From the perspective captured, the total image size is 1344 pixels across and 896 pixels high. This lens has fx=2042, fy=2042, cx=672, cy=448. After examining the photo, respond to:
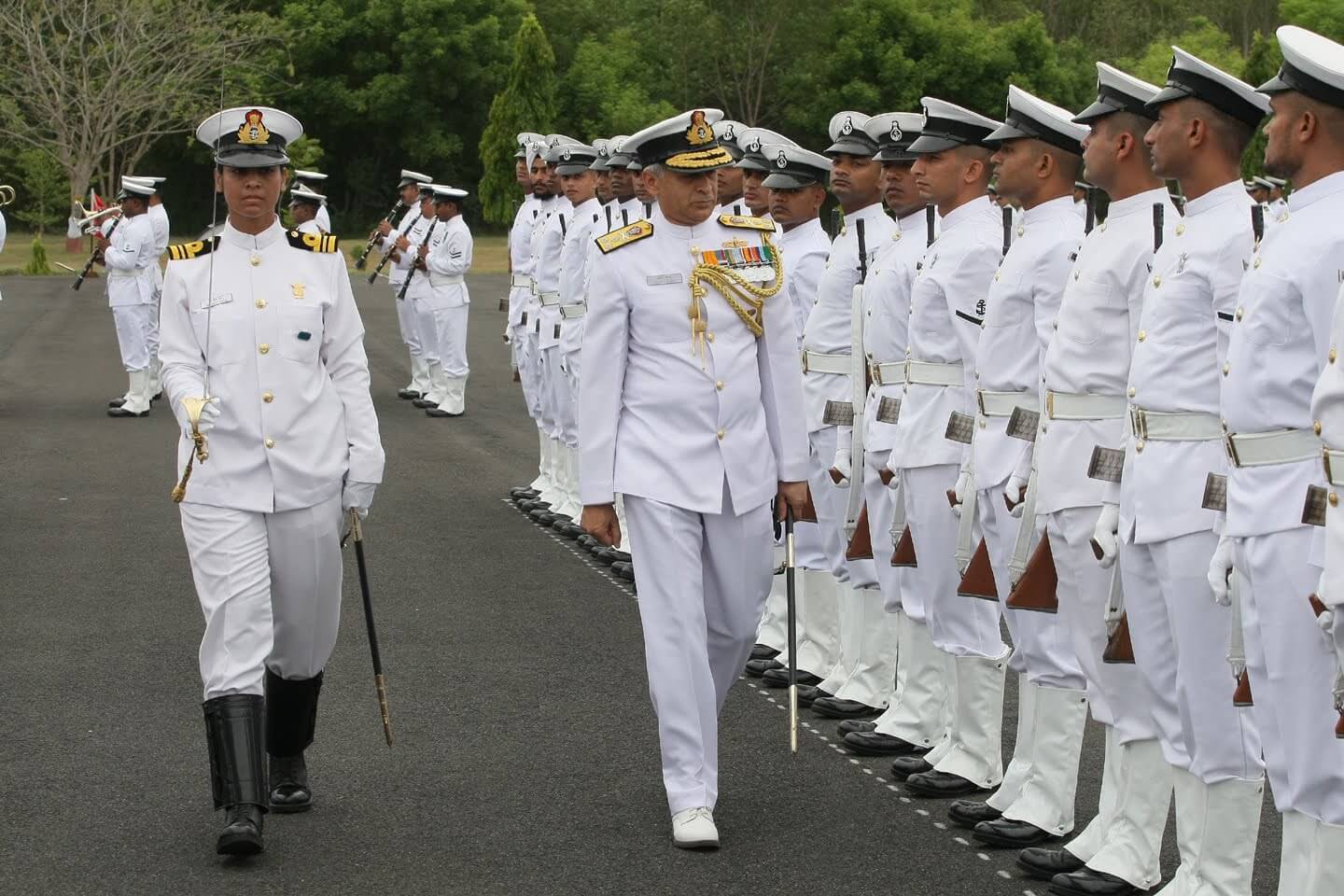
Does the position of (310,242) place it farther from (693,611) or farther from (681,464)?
(693,611)

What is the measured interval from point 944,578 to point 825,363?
1596mm

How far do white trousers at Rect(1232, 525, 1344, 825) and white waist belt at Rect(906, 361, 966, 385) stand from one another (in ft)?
7.76

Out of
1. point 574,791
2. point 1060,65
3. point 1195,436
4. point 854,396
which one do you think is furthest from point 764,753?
point 1060,65

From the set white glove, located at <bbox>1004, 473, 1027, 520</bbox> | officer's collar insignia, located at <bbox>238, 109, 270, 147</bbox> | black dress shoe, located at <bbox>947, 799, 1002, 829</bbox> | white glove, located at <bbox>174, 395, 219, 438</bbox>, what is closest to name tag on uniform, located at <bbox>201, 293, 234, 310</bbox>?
white glove, located at <bbox>174, 395, 219, 438</bbox>

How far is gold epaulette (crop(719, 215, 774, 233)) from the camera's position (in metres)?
6.72

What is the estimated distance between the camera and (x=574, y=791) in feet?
22.2

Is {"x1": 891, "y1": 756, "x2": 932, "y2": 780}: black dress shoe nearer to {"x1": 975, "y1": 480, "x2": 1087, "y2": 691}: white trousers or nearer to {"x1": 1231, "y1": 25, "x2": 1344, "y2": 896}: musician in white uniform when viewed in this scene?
{"x1": 975, "y1": 480, "x2": 1087, "y2": 691}: white trousers

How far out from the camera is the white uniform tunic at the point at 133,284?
19047mm

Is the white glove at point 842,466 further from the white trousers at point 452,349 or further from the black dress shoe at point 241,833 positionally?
the white trousers at point 452,349

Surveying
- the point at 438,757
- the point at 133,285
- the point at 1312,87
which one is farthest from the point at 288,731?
the point at 133,285

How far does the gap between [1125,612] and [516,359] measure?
10.0 metres

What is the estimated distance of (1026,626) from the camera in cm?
630

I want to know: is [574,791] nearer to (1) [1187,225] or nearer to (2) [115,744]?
(2) [115,744]

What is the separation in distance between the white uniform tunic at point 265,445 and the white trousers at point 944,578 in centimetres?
189
